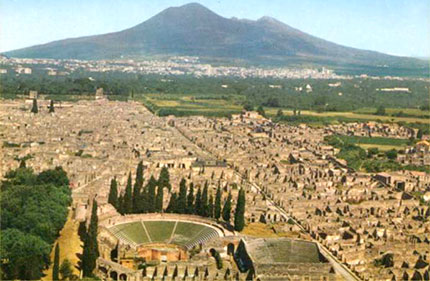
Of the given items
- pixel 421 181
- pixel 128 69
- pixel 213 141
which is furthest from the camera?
pixel 128 69

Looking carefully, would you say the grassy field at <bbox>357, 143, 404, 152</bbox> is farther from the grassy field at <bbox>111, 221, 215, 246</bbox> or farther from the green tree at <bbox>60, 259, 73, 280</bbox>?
the green tree at <bbox>60, 259, 73, 280</bbox>

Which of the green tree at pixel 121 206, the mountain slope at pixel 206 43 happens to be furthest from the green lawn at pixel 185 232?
the mountain slope at pixel 206 43

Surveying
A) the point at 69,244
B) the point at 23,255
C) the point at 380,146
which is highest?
the point at 23,255

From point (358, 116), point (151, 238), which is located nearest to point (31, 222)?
point (151, 238)

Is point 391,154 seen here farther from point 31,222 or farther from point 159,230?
point 31,222

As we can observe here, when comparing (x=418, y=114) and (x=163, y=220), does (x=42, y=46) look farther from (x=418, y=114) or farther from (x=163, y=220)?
(x=163, y=220)

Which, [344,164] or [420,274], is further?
[344,164]

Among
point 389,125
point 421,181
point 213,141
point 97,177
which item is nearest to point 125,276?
point 97,177

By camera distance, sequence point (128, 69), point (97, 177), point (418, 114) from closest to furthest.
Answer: point (97, 177), point (418, 114), point (128, 69)
